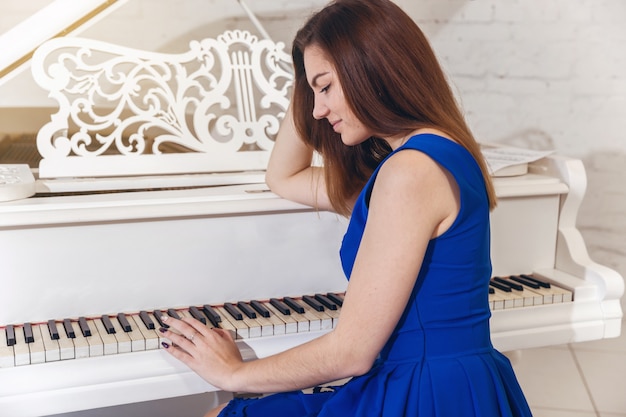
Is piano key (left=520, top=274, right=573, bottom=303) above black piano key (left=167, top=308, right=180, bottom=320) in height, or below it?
below

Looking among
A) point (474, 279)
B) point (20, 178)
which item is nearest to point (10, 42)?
point (20, 178)

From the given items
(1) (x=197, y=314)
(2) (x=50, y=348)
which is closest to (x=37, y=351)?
(2) (x=50, y=348)

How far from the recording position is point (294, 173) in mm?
1912

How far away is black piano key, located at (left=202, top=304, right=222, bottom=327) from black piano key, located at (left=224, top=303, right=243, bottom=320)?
3 centimetres

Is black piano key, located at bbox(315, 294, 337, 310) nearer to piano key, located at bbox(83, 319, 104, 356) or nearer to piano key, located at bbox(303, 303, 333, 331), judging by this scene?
piano key, located at bbox(303, 303, 333, 331)

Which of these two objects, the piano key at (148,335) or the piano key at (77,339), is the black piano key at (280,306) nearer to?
the piano key at (148,335)

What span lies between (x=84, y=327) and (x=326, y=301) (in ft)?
1.92

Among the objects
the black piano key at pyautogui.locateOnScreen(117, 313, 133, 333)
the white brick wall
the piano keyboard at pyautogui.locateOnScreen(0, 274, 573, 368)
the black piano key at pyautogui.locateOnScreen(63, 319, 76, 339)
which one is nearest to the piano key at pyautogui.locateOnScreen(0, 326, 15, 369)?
the piano keyboard at pyautogui.locateOnScreen(0, 274, 573, 368)

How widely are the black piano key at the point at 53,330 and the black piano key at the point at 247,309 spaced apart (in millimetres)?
426

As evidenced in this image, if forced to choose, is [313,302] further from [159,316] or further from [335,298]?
[159,316]

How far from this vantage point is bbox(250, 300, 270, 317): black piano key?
5.97ft

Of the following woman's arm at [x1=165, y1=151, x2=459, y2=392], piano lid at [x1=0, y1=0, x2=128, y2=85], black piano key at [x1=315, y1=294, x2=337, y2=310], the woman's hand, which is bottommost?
the woman's hand

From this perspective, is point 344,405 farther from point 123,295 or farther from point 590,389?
point 590,389

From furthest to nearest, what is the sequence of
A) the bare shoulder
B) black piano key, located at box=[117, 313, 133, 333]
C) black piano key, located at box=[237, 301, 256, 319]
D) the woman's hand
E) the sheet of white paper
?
the sheet of white paper
black piano key, located at box=[237, 301, 256, 319]
black piano key, located at box=[117, 313, 133, 333]
the woman's hand
the bare shoulder
